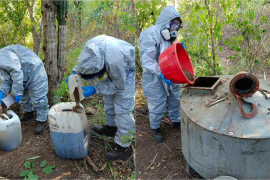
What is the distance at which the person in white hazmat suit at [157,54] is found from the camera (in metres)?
2.49

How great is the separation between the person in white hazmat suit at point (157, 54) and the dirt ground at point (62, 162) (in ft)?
2.28

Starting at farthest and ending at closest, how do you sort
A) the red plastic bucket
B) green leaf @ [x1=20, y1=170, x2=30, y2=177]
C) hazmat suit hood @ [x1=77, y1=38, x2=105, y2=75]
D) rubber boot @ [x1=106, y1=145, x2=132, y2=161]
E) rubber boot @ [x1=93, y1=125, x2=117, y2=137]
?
rubber boot @ [x1=93, y1=125, x2=117, y2=137] < rubber boot @ [x1=106, y1=145, x2=132, y2=161] < green leaf @ [x1=20, y1=170, x2=30, y2=177] < hazmat suit hood @ [x1=77, y1=38, x2=105, y2=75] < the red plastic bucket

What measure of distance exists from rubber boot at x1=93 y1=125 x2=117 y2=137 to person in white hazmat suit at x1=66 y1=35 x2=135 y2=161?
14 centimetres

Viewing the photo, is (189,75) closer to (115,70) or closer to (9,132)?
(115,70)

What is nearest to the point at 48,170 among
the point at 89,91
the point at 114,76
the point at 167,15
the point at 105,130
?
the point at 105,130

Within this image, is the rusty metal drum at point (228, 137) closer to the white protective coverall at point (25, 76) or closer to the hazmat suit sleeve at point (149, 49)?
the hazmat suit sleeve at point (149, 49)

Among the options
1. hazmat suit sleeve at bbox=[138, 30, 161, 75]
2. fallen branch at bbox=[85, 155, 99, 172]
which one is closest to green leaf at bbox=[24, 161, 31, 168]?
fallen branch at bbox=[85, 155, 99, 172]

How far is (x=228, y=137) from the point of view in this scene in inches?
64.9

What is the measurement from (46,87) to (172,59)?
2067mm

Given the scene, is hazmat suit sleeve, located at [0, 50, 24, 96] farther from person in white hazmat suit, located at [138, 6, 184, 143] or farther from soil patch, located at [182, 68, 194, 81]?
soil patch, located at [182, 68, 194, 81]

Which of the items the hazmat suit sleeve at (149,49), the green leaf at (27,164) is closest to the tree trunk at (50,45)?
the green leaf at (27,164)

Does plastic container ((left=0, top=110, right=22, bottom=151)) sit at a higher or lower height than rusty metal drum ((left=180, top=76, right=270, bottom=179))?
lower

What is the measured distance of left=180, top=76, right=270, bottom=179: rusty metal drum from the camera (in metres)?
1.64

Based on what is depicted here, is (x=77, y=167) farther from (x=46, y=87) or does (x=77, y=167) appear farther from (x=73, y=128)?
(x=46, y=87)
